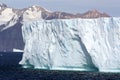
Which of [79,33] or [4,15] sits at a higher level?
[4,15]

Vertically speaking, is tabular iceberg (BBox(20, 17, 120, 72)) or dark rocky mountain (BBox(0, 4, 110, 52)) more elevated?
dark rocky mountain (BBox(0, 4, 110, 52))

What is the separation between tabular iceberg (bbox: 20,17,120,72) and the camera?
4194 centimetres

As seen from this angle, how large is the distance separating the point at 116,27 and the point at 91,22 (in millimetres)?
2794

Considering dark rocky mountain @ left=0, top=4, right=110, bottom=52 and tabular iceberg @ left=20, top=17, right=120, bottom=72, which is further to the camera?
dark rocky mountain @ left=0, top=4, right=110, bottom=52

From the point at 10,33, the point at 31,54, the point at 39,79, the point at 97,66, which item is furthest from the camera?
the point at 10,33

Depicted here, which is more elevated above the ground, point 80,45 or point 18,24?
point 18,24

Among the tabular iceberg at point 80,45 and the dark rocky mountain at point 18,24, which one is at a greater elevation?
the dark rocky mountain at point 18,24

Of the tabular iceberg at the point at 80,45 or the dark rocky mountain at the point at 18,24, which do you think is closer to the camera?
the tabular iceberg at the point at 80,45

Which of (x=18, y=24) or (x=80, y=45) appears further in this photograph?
(x=18, y=24)

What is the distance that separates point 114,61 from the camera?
41.7m

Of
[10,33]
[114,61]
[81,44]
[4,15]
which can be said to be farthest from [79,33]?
[4,15]

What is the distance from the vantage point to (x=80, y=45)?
43219mm

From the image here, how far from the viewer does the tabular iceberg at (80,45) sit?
41.9 meters

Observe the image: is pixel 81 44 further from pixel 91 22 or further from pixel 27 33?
pixel 27 33
